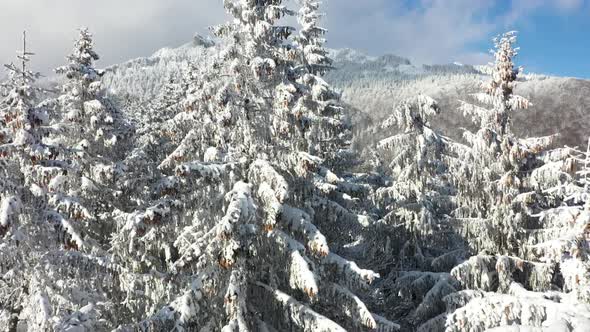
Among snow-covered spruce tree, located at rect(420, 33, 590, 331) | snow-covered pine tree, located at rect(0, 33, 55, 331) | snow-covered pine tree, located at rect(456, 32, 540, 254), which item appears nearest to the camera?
snow-covered pine tree, located at rect(0, 33, 55, 331)

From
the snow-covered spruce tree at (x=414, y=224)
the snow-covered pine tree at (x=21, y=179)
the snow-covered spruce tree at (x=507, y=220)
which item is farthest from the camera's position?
the snow-covered spruce tree at (x=414, y=224)

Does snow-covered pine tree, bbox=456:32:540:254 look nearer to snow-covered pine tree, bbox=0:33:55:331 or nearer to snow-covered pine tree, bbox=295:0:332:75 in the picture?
snow-covered pine tree, bbox=295:0:332:75

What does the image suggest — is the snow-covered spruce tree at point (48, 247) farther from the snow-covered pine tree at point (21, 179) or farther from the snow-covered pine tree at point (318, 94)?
the snow-covered pine tree at point (318, 94)

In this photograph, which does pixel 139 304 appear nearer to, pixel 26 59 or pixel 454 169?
pixel 26 59

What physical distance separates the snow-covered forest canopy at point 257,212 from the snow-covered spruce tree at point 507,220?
64 millimetres

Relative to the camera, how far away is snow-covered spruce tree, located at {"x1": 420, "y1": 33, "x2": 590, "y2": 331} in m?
13.8

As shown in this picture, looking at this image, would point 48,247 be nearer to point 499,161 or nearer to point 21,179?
point 21,179

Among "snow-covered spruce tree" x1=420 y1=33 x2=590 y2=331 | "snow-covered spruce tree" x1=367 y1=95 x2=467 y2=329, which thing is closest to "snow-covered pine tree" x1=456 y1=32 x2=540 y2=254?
"snow-covered spruce tree" x1=420 y1=33 x2=590 y2=331

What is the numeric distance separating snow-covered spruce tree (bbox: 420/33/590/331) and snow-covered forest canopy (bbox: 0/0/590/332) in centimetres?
6

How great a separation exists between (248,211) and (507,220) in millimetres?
8985

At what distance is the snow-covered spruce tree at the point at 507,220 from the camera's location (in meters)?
13.8

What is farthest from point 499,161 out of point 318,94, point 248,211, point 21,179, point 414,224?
point 21,179

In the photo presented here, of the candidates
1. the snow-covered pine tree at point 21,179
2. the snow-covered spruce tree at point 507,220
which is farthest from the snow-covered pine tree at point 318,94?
the snow-covered pine tree at point 21,179

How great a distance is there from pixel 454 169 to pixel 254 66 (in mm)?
8409
